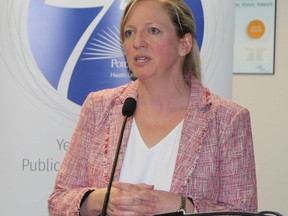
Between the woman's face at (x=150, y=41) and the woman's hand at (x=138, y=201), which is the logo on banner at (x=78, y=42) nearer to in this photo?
the woman's face at (x=150, y=41)

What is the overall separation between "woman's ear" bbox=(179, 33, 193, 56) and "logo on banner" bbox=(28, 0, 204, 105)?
31cm

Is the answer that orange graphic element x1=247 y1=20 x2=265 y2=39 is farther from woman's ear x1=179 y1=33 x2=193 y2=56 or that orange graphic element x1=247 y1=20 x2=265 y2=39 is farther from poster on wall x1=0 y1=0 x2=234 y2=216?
woman's ear x1=179 y1=33 x2=193 y2=56

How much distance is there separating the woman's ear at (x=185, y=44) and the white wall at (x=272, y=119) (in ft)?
8.75

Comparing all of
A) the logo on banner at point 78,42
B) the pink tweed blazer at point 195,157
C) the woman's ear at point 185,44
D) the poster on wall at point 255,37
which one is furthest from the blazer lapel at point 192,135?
the poster on wall at point 255,37

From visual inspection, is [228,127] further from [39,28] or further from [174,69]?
[39,28]

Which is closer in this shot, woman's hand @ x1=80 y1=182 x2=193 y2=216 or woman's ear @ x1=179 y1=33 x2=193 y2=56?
woman's hand @ x1=80 y1=182 x2=193 y2=216

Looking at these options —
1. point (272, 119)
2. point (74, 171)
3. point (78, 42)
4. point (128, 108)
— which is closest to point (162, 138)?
point (128, 108)

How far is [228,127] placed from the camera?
1.92 metres

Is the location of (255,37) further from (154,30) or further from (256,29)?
(154,30)

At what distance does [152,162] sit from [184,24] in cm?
50

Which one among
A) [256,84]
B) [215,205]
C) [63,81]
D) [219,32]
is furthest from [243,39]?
[215,205]

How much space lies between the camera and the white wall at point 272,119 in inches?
178

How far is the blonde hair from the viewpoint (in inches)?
77.3

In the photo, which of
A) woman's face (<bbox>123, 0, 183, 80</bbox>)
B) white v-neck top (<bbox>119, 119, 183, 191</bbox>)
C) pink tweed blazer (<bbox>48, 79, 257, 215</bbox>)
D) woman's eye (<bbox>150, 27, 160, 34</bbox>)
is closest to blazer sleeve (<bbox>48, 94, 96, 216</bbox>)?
pink tweed blazer (<bbox>48, 79, 257, 215</bbox>)
